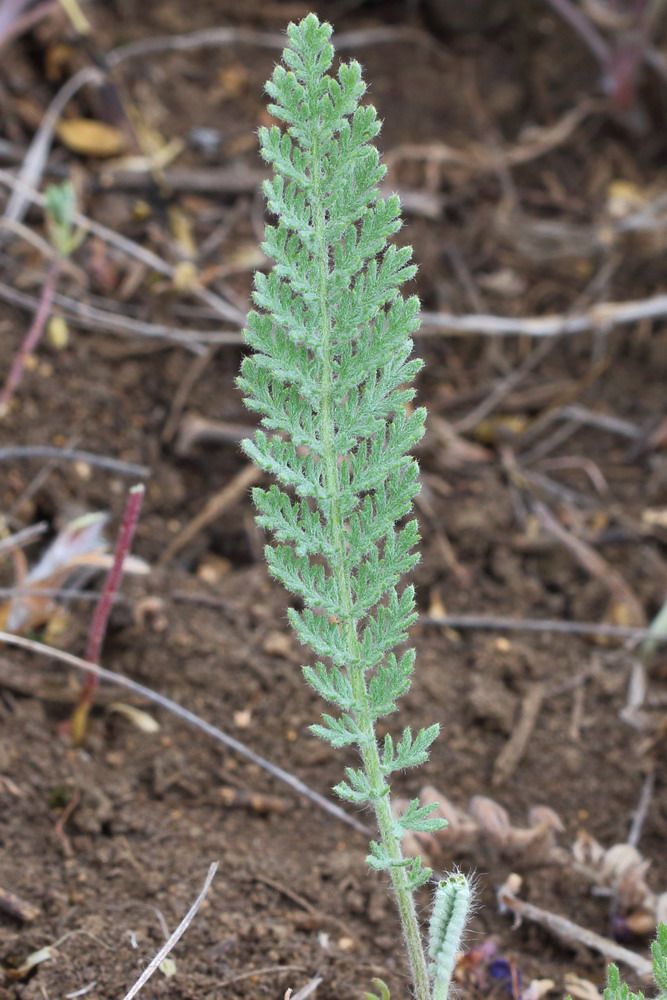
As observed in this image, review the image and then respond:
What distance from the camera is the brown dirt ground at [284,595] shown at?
188cm

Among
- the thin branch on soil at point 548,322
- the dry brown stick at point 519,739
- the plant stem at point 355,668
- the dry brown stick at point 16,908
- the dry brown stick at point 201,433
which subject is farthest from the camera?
the thin branch on soil at point 548,322

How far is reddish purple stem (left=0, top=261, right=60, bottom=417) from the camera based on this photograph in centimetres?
279

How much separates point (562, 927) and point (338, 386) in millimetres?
1126

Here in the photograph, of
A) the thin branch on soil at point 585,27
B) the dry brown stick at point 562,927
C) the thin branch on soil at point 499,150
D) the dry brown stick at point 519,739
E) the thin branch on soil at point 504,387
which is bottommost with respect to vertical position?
the dry brown stick at point 562,927

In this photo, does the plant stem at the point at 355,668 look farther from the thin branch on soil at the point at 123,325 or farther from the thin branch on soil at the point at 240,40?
the thin branch on soil at the point at 240,40

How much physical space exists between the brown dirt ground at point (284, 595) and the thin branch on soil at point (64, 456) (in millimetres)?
47

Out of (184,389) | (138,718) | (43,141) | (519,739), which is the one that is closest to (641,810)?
(519,739)

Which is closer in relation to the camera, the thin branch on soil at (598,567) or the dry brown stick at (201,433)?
the thin branch on soil at (598,567)

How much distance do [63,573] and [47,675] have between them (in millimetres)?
226

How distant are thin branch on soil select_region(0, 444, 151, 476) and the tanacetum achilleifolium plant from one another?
102 cm

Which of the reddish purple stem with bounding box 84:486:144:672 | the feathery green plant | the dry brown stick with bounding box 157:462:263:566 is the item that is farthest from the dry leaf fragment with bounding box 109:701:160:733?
the feathery green plant

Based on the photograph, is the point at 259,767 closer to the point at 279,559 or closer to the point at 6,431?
the point at 279,559

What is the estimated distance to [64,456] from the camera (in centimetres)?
255

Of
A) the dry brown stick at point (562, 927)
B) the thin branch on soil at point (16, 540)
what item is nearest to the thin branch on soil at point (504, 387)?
the thin branch on soil at point (16, 540)
